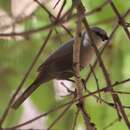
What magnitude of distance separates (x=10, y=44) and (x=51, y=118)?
0.80ft

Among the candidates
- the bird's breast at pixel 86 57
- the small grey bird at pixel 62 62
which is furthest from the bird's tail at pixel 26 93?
the bird's breast at pixel 86 57

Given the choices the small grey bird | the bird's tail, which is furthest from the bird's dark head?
the bird's tail

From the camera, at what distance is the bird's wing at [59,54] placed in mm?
1299

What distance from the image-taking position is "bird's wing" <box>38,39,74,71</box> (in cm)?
130

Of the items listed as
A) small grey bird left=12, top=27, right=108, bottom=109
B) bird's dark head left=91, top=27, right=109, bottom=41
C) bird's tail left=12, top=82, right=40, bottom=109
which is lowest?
bird's tail left=12, top=82, right=40, bottom=109

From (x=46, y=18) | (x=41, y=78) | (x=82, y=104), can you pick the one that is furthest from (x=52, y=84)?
(x=82, y=104)

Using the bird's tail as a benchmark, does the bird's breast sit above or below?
above

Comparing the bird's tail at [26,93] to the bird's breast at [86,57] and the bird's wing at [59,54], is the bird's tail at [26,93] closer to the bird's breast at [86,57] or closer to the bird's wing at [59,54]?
the bird's wing at [59,54]

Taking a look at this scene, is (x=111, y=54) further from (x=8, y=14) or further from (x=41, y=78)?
(x=8, y=14)

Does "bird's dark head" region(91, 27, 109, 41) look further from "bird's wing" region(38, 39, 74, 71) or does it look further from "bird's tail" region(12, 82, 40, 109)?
"bird's tail" region(12, 82, 40, 109)

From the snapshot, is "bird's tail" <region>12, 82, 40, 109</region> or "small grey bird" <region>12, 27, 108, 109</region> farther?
"small grey bird" <region>12, 27, 108, 109</region>

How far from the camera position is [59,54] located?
1.37 m

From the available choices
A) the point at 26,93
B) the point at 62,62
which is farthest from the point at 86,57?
the point at 26,93

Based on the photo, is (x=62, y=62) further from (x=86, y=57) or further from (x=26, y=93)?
(x=26, y=93)
